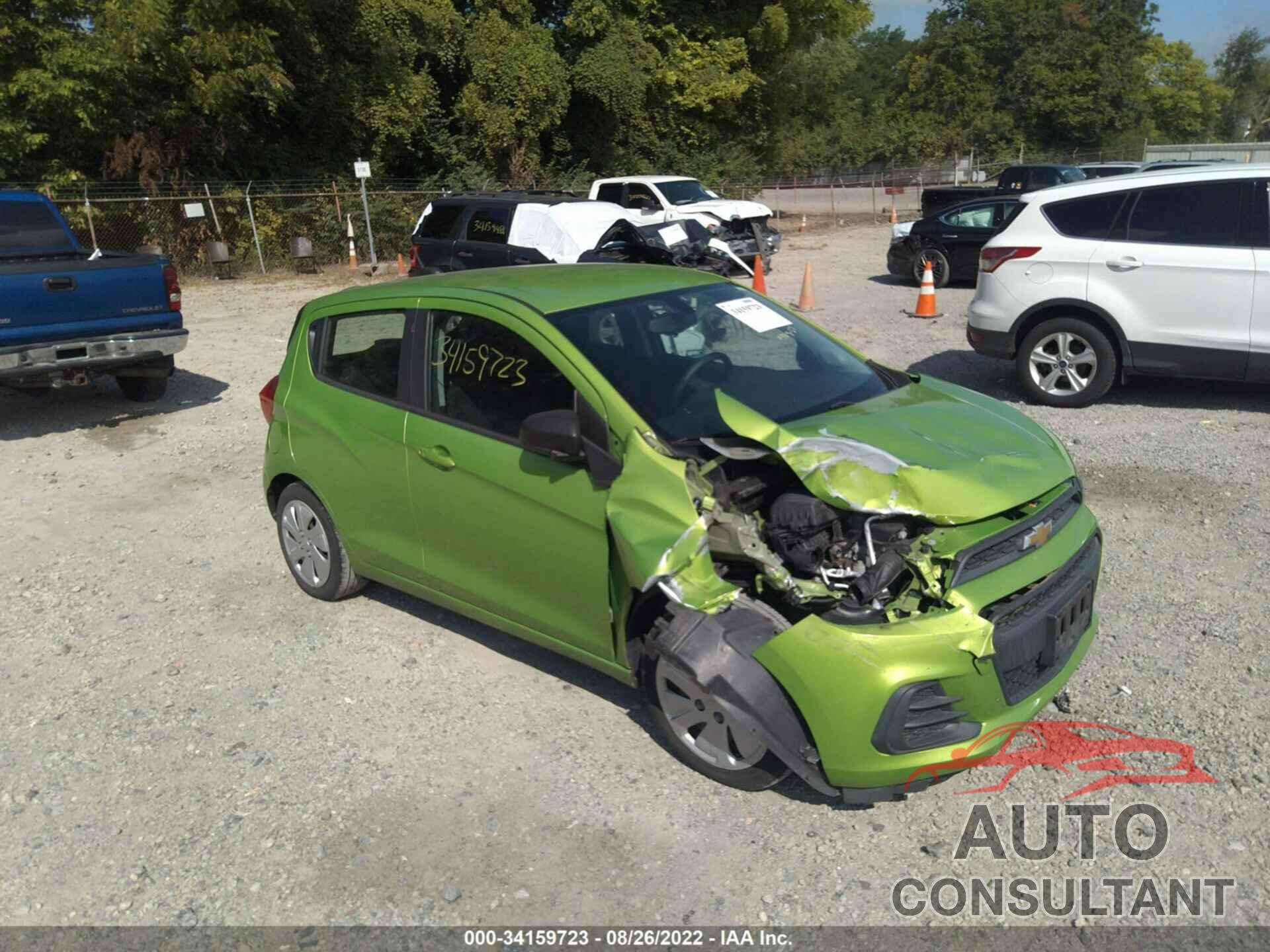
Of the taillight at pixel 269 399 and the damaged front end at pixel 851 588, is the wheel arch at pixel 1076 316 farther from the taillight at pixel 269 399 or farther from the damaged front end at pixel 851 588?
the taillight at pixel 269 399

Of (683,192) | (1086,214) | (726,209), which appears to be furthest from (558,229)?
(683,192)

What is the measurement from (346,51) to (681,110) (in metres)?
11.0

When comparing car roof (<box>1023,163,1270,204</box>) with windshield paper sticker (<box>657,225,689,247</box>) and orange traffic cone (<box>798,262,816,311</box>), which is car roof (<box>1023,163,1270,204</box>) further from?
windshield paper sticker (<box>657,225,689,247</box>)

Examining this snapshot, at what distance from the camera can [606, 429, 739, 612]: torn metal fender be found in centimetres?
346

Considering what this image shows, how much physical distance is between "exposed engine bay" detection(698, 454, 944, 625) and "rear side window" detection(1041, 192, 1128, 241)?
584 centimetres

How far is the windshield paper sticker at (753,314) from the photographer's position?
4684 mm

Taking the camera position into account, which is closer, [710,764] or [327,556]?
[710,764]

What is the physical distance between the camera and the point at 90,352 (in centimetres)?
912

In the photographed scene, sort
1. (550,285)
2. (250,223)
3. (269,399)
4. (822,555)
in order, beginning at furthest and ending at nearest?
(250,223), (269,399), (550,285), (822,555)

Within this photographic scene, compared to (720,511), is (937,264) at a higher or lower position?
lower

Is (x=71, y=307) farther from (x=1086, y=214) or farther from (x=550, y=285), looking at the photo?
(x=1086, y=214)

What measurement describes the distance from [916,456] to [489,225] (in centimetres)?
1183

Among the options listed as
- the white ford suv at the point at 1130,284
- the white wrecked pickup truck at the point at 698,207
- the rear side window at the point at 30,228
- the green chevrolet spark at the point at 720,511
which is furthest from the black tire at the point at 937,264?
the green chevrolet spark at the point at 720,511

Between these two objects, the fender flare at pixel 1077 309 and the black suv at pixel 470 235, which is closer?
the fender flare at pixel 1077 309
